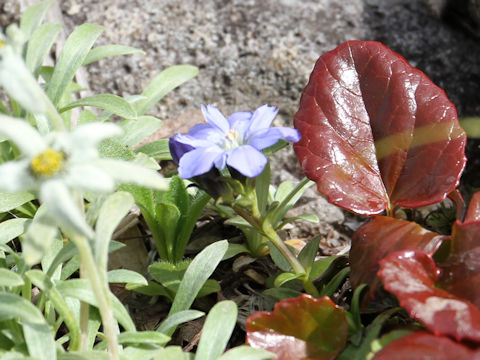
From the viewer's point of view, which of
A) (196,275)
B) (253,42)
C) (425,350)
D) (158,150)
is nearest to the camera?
(425,350)

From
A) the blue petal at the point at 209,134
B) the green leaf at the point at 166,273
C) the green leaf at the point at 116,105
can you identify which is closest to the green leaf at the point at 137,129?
the green leaf at the point at 116,105

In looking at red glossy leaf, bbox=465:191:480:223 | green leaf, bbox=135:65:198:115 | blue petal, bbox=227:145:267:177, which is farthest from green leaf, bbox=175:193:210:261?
red glossy leaf, bbox=465:191:480:223

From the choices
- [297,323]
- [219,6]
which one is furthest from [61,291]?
[219,6]

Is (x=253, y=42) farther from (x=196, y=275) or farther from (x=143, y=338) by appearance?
(x=143, y=338)

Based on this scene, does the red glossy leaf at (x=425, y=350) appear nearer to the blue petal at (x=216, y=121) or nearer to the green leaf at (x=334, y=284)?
the green leaf at (x=334, y=284)

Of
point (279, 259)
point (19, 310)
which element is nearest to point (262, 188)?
point (279, 259)

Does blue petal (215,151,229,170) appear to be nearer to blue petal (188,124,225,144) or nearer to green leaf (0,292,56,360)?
blue petal (188,124,225,144)

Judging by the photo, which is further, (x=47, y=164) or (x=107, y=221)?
(x=107, y=221)
